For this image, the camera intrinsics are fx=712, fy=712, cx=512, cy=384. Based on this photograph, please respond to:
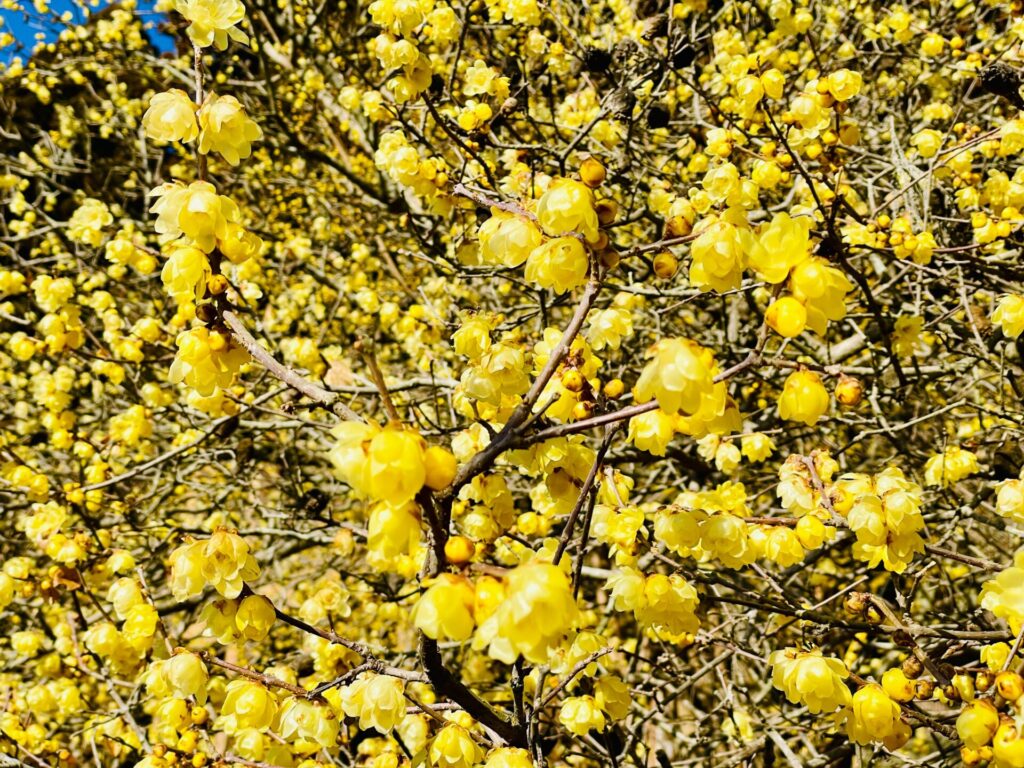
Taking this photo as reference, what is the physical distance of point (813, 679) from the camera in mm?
1768

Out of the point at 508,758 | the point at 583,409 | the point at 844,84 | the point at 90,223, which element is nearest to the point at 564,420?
the point at 583,409

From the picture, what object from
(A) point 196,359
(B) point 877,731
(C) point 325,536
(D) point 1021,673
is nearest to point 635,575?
(B) point 877,731

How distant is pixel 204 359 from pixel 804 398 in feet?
4.30

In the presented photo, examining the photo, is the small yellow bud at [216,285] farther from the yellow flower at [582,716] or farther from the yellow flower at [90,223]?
the yellow flower at [90,223]

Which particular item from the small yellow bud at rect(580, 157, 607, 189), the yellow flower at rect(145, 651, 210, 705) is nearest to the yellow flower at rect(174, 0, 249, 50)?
the small yellow bud at rect(580, 157, 607, 189)

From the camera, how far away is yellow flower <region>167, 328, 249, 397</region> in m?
1.59

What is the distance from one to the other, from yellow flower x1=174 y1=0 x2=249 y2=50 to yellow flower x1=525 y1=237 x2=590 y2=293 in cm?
87

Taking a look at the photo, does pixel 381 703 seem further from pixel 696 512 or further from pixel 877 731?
pixel 877 731

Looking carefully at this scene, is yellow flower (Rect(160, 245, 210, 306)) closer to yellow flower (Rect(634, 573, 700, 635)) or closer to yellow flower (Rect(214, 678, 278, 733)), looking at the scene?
yellow flower (Rect(214, 678, 278, 733))

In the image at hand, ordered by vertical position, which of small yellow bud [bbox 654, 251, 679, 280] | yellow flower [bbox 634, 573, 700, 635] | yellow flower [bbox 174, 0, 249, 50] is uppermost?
yellow flower [bbox 174, 0, 249, 50]

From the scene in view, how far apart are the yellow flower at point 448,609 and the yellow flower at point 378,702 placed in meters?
0.56

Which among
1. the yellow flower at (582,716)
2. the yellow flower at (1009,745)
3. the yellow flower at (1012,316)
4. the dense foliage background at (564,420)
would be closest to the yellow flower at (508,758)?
the dense foliage background at (564,420)

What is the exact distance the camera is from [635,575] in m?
1.88

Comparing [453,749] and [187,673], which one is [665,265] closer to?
[453,749]
